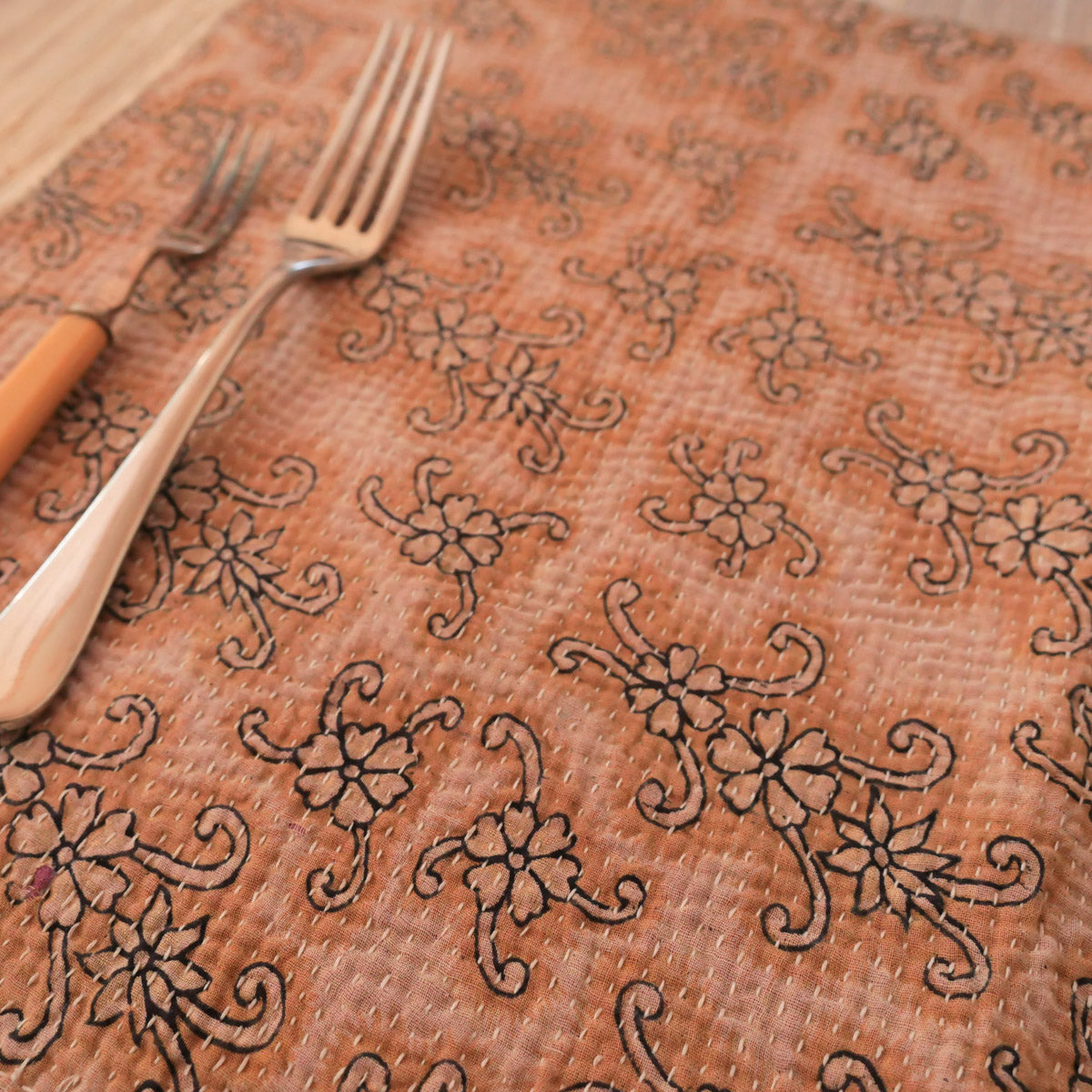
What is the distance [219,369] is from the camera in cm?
53

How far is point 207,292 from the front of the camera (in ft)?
2.01

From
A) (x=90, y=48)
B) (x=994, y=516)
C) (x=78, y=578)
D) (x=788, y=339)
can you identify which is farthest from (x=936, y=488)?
(x=90, y=48)

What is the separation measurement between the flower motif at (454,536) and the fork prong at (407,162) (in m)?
0.23

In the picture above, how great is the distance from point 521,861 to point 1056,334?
507mm

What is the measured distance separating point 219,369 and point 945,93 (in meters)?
0.68

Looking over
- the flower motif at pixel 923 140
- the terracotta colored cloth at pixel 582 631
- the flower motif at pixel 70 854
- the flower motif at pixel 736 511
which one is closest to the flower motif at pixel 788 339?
the terracotta colored cloth at pixel 582 631

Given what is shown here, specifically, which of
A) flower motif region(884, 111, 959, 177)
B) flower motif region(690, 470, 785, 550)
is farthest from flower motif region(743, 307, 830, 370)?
flower motif region(884, 111, 959, 177)

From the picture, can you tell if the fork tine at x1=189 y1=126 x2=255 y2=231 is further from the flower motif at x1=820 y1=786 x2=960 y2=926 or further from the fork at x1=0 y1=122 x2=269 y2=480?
the flower motif at x1=820 y1=786 x2=960 y2=926

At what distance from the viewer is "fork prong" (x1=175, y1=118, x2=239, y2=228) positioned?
0.64 metres

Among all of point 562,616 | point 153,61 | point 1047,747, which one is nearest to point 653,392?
point 562,616

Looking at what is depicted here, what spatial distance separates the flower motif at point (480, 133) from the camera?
2.36ft

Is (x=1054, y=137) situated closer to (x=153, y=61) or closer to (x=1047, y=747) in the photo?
(x=1047, y=747)

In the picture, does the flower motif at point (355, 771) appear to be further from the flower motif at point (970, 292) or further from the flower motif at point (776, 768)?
the flower motif at point (970, 292)

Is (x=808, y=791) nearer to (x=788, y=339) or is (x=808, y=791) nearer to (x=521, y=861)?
(x=521, y=861)
